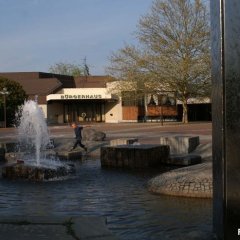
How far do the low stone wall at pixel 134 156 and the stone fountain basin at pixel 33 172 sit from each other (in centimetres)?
244

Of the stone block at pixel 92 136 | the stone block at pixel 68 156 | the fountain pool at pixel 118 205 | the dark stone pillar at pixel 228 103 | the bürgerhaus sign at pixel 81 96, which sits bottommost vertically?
the fountain pool at pixel 118 205

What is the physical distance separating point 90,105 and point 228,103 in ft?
219

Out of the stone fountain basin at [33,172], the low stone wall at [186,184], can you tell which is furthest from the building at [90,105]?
the low stone wall at [186,184]

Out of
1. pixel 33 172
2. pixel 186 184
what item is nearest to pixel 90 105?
pixel 33 172

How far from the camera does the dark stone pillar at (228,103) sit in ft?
16.9

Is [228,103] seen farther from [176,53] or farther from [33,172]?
[176,53]

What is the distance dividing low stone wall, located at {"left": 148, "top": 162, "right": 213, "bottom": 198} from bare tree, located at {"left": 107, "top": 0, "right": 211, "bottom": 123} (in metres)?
38.6

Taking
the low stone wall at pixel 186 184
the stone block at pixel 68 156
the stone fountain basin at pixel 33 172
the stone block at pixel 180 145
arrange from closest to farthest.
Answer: the low stone wall at pixel 186 184 → the stone fountain basin at pixel 33 172 → the stone block at pixel 180 145 → the stone block at pixel 68 156

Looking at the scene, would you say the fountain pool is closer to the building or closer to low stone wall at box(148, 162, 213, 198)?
low stone wall at box(148, 162, 213, 198)

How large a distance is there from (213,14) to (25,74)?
78.1m

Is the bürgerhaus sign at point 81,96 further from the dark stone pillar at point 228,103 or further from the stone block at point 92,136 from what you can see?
the dark stone pillar at point 228,103

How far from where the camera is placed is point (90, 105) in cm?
7162

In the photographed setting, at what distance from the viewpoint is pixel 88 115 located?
71.9m

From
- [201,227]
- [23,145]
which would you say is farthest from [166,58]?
[201,227]
